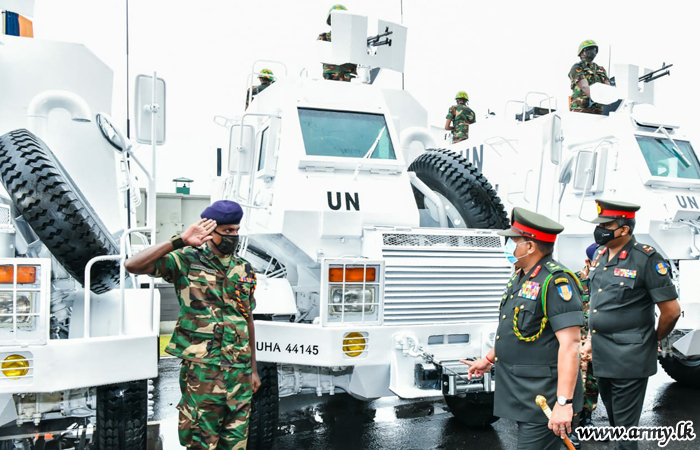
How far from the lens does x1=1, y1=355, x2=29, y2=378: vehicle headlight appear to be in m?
3.08

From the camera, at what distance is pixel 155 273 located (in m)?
3.03

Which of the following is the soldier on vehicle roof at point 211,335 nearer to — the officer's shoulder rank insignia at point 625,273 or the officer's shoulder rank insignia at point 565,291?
the officer's shoulder rank insignia at point 565,291

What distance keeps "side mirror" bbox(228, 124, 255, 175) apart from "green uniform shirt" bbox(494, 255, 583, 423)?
8.29ft

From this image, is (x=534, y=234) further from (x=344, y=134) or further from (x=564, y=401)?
(x=344, y=134)

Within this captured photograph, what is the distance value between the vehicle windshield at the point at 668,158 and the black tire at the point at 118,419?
6.09 meters

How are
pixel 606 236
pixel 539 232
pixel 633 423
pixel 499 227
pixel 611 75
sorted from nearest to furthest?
pixel 539 232 < pixel 633 423 < pixel 606 236 < pixel 499 227 < pixel 611 75

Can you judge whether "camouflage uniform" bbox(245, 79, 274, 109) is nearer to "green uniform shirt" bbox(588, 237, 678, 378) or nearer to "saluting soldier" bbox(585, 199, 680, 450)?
"saluting soldier" bbox(585, 199, 680, 450)

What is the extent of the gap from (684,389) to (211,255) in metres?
5.87

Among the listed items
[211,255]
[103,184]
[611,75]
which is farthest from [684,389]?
[103,184]

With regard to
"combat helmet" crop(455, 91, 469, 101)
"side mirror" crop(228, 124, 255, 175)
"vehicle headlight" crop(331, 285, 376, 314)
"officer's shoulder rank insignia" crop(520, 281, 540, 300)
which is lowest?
"vehicle headlight" crop(331, 285, 376, 314)

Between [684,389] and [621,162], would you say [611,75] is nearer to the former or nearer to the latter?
[621,162]

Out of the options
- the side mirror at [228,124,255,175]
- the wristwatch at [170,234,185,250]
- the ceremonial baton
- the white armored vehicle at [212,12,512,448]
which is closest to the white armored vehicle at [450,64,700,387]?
the white armored vehicle at [212,12,512,448]

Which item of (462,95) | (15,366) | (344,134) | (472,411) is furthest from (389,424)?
(462,95)

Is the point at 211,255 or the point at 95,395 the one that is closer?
the point at 211,255
